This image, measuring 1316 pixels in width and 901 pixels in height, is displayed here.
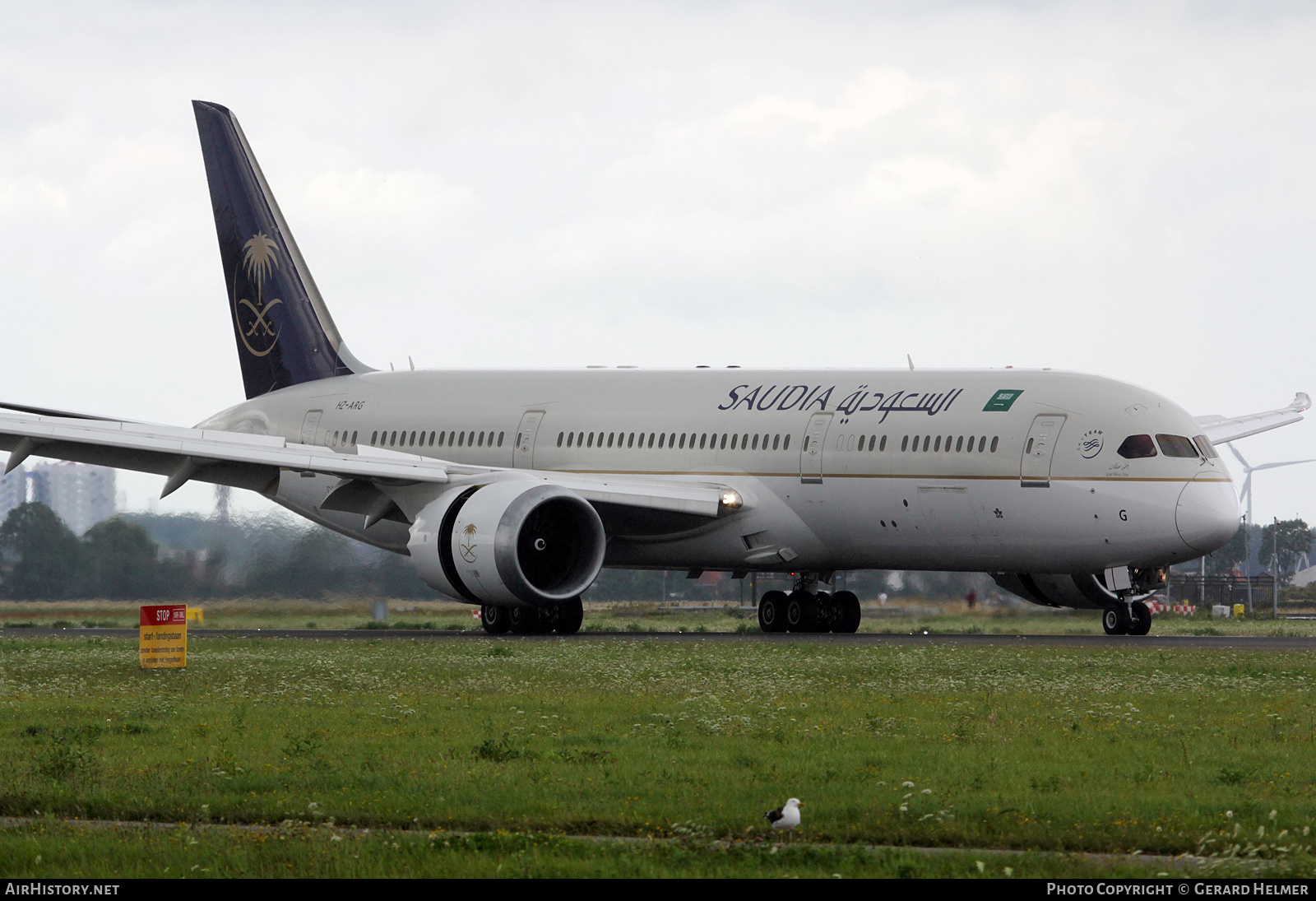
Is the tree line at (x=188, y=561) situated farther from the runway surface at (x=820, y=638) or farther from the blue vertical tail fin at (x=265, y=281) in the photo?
the blue vertical tail fin at (x=265, y=281)

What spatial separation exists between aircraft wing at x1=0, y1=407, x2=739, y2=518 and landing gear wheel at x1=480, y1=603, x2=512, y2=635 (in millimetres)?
2486

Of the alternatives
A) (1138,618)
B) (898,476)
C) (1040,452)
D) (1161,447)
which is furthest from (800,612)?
(1161,447)

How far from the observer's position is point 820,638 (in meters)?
29.5

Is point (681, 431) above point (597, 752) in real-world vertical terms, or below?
above

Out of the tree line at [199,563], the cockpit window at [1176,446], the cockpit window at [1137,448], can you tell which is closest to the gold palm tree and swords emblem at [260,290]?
the tree line at [199,563]

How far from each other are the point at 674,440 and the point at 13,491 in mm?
18928

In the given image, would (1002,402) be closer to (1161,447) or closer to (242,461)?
(1161,447)

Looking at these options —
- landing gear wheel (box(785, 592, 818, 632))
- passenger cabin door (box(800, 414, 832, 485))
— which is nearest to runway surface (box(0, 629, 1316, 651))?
landing gear wheel (box(785, 592, 818, 632))

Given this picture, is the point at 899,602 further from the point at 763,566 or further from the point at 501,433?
the point at 501,433

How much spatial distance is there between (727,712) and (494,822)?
594 cm

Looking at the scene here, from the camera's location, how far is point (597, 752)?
44.8 feet

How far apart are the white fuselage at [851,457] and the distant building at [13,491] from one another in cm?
791

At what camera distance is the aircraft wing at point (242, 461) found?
94.1 feet

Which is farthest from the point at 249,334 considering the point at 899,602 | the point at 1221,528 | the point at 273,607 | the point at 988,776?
the point at 988,776
